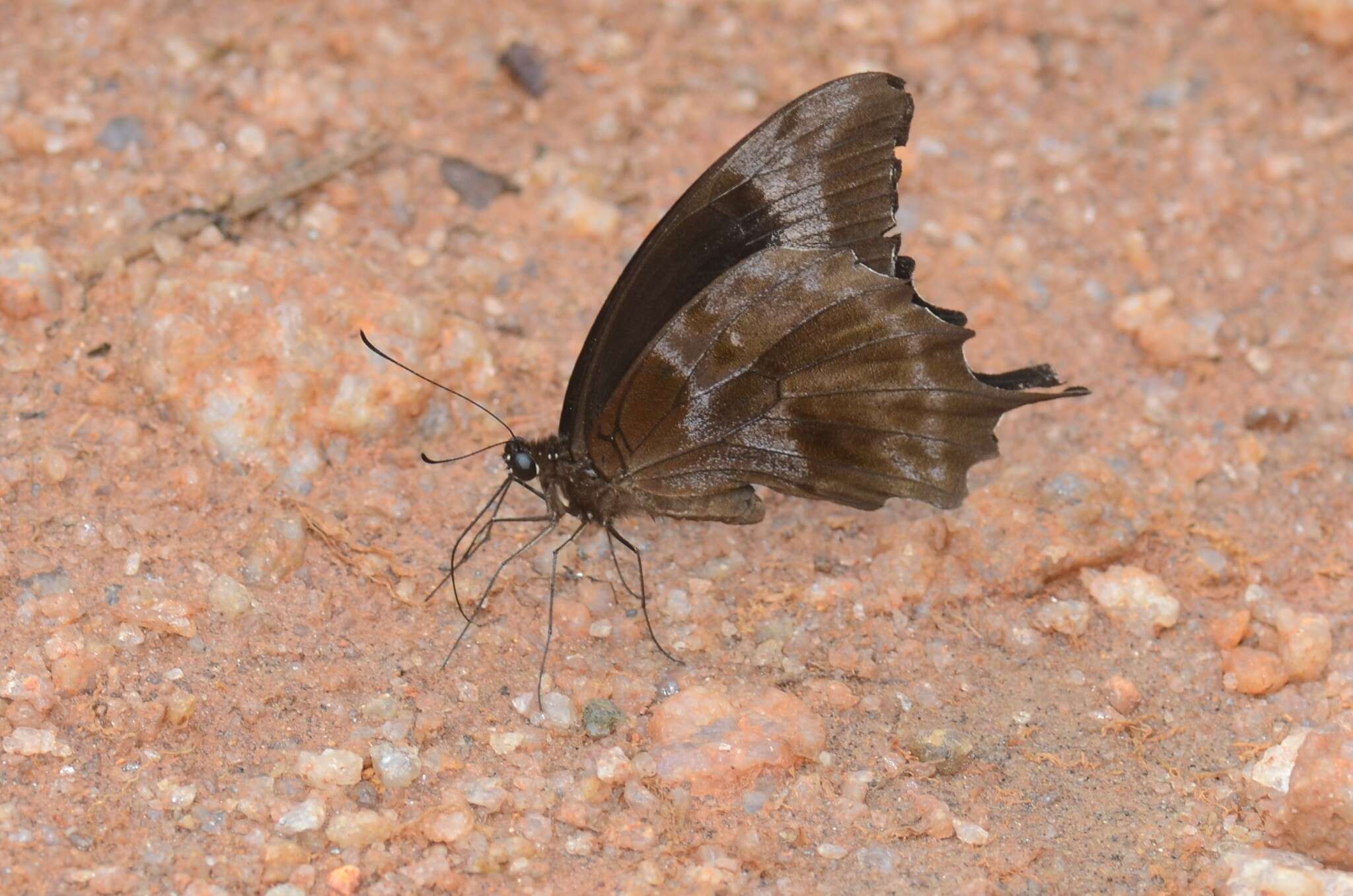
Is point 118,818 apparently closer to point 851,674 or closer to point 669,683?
point 669,683

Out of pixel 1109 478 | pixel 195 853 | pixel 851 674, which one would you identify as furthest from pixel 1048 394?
pixel 195 853

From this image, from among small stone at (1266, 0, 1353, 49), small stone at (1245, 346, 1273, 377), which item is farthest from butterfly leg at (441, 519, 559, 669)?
small stone at (1266, 0, 1353, 49)

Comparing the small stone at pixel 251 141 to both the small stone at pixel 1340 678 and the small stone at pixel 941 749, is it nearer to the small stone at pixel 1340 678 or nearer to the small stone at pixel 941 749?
the small stone at pixel 941 749

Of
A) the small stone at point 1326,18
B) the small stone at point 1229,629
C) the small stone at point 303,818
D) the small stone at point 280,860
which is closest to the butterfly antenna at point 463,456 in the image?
the small stone at point 303,818

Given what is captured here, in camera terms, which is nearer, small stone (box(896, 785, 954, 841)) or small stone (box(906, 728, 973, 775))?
small stone (box(896, 785, 954, 841))

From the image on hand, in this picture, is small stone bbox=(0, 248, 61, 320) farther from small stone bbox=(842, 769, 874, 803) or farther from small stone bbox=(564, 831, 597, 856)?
small stone bbox=(842, 769, 874, 803)

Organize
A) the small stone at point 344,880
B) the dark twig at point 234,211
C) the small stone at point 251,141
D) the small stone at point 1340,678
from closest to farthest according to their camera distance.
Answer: the small stone at point 344,880 < the small stone at point 1340,678 < the dark twig at point 234,211 < the small stone at point 251,141

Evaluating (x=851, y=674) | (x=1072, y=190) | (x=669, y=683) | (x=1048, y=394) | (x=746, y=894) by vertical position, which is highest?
(x=1072, y=190)
